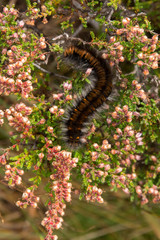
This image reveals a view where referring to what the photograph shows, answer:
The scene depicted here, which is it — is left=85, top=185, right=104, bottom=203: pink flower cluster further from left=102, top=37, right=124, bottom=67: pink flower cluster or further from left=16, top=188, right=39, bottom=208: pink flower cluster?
left=102, top=37, right=124, bottom=67: pink flower cluster

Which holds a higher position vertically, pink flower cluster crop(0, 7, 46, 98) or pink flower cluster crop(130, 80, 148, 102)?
pink flower cluster crop(130, 80, 148, 102)

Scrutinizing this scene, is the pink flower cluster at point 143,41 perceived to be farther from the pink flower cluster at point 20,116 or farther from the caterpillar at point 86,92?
the pink flower cluster at point 20,116

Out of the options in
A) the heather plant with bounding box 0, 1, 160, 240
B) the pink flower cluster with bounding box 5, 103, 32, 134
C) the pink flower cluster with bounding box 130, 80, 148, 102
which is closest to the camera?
the pink flower cluster with bounding box 5, 103, 32, 134

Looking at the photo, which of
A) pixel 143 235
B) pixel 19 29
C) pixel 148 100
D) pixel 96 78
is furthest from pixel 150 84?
pixel 143 235

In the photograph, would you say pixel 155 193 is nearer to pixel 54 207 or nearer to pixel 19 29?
pixel 54 207

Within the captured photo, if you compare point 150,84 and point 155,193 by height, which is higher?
point 150,84

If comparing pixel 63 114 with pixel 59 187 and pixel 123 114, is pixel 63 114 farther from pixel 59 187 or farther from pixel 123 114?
pixel 59 187

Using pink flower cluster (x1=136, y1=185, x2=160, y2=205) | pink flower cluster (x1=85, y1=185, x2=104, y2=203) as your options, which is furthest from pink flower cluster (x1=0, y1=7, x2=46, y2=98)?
pink flower cluster (x1=136, y1=185, x2=160, y2=205)
